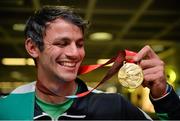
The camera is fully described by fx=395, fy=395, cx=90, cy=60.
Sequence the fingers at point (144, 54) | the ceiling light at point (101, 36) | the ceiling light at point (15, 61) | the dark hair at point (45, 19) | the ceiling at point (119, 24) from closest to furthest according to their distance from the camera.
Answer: the fingers at point (144, 54)
the dark hair at point (45, 19)
the ceiling at point (119, 24)
the ceiling light at point (101, 36)
the ceiling light at point (15, 61)

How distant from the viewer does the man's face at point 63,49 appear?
1062 millimetres

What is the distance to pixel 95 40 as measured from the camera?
664 cm

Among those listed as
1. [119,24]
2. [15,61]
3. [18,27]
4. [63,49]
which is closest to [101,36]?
[119,24]

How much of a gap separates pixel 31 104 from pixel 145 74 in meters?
0.33

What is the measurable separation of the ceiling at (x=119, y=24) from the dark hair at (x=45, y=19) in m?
1.67

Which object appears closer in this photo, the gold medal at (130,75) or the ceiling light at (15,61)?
the gold medal at (130,75)

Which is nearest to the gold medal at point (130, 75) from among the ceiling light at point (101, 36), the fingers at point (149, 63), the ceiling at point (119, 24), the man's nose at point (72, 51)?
the fingers at point (149, 63)

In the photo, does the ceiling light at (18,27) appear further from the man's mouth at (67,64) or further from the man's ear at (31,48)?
the man's mouth at (67,64)

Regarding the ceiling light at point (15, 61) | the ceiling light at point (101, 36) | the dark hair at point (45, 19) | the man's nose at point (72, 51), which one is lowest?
the ceiling light at point (15, 61)

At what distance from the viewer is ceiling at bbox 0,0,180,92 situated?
14.4 feet

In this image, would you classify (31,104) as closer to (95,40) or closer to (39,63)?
(39,63)

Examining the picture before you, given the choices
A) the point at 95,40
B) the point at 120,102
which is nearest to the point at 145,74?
the point at 120,102

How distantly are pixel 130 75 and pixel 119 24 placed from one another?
441 cm

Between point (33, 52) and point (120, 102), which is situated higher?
point (33, 52)
